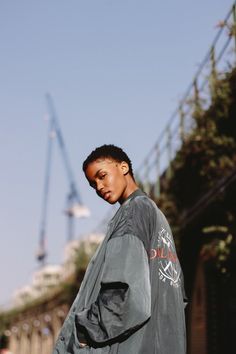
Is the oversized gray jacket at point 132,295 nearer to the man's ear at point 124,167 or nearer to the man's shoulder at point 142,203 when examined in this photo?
the man's shoulder at point 142,203

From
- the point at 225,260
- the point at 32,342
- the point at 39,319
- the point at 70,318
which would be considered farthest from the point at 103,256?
the point at 32,342

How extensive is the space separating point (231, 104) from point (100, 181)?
23.3 ft

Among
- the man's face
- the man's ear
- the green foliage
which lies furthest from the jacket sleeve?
the green foliage

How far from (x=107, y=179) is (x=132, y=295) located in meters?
0.64

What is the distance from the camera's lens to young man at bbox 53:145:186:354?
262 cm

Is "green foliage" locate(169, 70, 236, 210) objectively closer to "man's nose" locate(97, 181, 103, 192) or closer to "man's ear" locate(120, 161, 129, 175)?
"man's ear" locate(120, 161, 129, 175)

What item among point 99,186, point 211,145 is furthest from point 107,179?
point 211,145

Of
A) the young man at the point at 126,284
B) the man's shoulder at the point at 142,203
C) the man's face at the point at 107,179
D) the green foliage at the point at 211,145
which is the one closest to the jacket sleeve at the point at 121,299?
the young man at the point at 126,284

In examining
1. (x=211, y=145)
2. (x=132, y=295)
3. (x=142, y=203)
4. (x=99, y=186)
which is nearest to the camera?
(x=132, y=295)

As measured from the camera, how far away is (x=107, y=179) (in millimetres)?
3008

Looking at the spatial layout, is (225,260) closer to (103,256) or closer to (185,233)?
(185,233)

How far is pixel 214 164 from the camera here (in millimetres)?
10023

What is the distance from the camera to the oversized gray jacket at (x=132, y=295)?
2.62m

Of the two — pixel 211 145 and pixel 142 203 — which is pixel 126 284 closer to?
pixel 142 203
